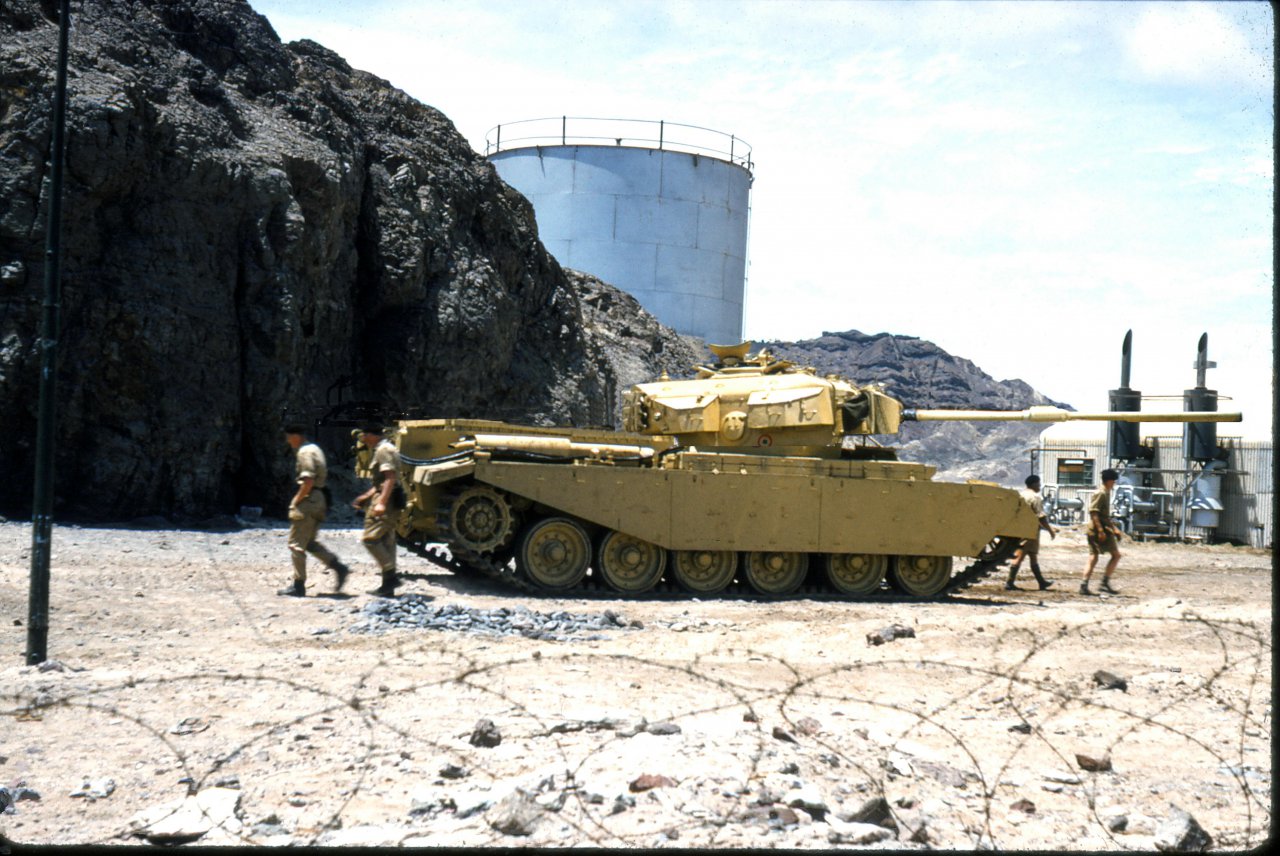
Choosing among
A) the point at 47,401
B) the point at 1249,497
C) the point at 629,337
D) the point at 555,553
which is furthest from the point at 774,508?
the point at 629,337

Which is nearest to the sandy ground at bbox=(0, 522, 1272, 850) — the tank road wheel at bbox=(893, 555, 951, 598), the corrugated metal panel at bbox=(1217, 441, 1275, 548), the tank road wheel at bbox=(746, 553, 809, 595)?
the tank road wheel at bbox=(746, 553, 809, 595)

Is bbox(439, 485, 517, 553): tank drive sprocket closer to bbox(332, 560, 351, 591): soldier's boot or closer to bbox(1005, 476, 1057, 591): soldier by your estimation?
bbox(332, 560, 351, 591): soldier's boot

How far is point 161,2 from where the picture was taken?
2277 centimetres

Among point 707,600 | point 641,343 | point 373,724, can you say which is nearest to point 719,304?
point 641,343

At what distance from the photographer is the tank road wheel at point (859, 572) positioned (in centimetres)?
1484

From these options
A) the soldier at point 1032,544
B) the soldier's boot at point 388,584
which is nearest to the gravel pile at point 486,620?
the soldier's boot at point 388,584

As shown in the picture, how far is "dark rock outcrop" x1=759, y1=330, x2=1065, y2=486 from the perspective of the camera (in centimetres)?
3641

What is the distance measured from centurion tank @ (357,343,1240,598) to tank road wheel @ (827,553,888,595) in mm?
20

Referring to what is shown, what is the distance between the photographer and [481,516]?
43.7ft

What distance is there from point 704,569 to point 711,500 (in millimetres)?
907

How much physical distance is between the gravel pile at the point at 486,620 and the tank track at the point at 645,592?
5.81ft

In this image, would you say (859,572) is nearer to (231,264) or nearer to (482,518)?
(482,518)

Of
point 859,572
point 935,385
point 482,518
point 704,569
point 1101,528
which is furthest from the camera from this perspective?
point 935,385

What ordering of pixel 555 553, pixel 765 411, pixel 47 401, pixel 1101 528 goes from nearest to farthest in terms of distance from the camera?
pixel 47 401 < pixel 555 553 < pixel 765 411 < pixel 1101 528
